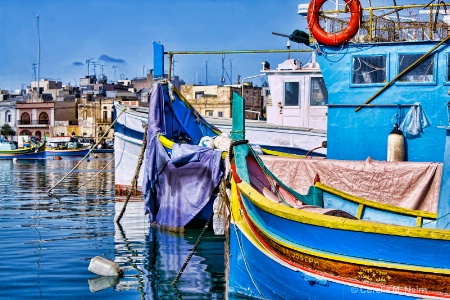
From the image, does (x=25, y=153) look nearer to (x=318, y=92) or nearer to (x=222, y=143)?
(x=318, y=92)

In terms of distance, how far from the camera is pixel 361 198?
11312 millimetres

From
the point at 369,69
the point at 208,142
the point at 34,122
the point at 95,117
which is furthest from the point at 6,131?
the point at 369,69

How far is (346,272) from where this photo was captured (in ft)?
25.1

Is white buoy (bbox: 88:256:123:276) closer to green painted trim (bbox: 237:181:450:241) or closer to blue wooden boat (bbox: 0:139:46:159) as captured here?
green painted trim (bbox: 237:181:450:241)

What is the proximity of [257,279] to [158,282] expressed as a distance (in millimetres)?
2252

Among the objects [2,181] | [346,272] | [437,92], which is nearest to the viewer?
[346,272]

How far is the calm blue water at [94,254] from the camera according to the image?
10.2m

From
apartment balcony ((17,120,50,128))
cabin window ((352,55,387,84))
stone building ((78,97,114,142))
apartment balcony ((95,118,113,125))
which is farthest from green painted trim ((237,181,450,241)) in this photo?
apartment balcony ((17,120,50,128))

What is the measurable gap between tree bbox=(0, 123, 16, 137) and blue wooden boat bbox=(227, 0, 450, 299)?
80.6 meters

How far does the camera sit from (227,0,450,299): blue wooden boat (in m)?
7.27

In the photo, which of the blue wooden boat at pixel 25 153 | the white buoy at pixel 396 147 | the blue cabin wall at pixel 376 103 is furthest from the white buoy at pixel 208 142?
the blue wooden boat at pixel 25 153

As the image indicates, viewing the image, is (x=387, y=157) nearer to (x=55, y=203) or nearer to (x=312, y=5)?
(x=312, y=5)

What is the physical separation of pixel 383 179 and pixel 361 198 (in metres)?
1.22

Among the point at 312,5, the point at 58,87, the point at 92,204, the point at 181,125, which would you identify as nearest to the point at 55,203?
the point at 92,204
